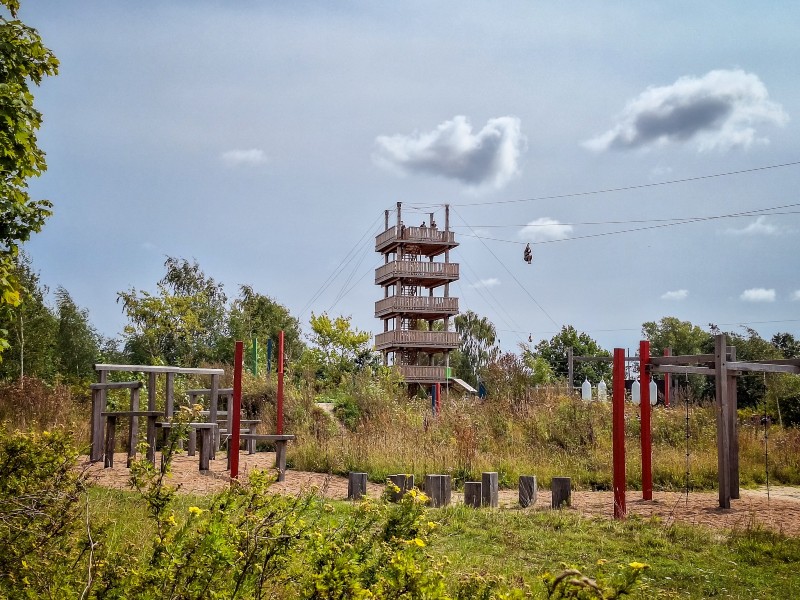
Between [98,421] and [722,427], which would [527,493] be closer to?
[722,427]

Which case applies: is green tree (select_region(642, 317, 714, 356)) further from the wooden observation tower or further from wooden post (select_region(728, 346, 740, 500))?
wooden post (select_region(728, 346, 740, 500))

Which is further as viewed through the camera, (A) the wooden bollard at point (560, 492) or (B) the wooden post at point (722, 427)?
(B) the wooden post at point (722, 427)

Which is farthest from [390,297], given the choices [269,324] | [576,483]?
[576,483]

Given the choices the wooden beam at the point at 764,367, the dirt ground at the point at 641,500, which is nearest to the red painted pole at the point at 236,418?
the dirt ground at the point at 641,500

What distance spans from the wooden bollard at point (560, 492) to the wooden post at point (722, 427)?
202cm

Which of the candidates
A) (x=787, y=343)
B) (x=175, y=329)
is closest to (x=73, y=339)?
(x=175, y=329)

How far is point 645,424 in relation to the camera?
1052 cm

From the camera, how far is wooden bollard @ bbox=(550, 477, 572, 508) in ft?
30.4

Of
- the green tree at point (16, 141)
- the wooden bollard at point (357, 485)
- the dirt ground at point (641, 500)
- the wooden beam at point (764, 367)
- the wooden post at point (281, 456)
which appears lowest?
the dirt ground at point (641, 500)

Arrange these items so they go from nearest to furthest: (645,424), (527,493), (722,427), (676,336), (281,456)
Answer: (527,493), (722,427), (645,424), (281,456), (676,336)

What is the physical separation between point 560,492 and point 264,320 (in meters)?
35.6

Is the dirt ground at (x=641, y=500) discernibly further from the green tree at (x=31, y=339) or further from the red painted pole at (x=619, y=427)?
the green tree at (x=31, y=339)

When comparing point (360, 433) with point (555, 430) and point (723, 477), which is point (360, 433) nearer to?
point (555, 430)

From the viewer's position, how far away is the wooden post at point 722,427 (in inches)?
392
